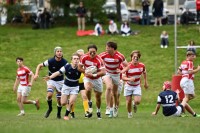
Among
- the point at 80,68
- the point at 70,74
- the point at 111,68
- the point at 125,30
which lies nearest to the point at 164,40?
the point at 125,30

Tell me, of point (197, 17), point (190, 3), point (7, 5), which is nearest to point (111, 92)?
point (197, 17)

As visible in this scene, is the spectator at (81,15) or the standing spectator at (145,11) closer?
the spectator at (81,15)

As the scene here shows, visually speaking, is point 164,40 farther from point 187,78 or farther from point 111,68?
point 111,68

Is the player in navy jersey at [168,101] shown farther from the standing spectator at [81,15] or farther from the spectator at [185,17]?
the spectator at [185,17]

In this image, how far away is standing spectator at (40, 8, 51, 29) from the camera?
55719mm

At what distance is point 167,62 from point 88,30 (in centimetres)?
1059

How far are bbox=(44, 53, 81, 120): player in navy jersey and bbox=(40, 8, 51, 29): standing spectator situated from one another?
31802 millimetres

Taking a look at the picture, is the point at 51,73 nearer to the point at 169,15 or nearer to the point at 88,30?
the point at 88,30

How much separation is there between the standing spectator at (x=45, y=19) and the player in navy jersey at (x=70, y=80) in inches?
1252

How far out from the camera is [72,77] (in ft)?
78.4

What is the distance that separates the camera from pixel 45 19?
5666 cm

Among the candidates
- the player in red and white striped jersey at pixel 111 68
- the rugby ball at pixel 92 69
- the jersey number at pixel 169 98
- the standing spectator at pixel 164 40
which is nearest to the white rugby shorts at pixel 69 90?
the rugby ball at pixel 92 69

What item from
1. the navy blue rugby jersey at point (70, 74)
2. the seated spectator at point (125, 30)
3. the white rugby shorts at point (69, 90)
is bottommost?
the seated spectator at point (125, 30)

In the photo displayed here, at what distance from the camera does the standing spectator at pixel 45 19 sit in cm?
5572
